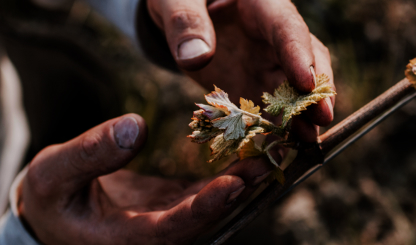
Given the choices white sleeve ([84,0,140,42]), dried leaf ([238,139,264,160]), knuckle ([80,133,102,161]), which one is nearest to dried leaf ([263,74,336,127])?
dried leaf ([238,139,264,160])

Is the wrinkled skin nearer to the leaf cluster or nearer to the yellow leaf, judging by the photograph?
the leaf cluster

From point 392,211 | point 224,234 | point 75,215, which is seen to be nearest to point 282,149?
point 224,234

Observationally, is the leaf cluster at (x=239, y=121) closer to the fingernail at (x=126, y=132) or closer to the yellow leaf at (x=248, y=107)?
the yellow leaf at (x=248, y=107)

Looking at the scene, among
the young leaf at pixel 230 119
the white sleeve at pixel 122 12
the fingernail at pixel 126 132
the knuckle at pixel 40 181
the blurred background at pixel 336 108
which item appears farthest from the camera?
the blurred background at pixel 336 108

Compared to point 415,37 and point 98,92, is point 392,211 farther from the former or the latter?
point 98,92

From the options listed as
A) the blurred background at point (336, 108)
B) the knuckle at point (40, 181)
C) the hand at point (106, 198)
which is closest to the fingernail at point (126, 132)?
the hand at point (106, 198)

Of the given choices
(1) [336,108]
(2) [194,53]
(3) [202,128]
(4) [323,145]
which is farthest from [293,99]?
(1) [336,108]
